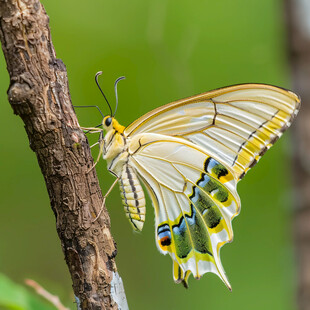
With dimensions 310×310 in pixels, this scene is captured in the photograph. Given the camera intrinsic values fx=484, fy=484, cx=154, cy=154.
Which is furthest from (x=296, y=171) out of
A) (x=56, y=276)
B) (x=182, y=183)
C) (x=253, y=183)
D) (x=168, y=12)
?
(x=168, y=12)

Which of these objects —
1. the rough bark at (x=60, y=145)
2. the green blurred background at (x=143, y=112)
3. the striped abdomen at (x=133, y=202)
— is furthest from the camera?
the green blurred background at (x=143, y=112)

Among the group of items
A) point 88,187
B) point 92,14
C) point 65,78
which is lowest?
point 88,187

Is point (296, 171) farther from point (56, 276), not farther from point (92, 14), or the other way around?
point (92, 14)

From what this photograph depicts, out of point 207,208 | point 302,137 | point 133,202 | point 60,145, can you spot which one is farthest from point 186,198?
point 302,137

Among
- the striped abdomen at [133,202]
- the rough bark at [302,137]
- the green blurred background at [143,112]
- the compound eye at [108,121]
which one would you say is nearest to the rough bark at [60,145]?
the striped abdomen at [133,202]

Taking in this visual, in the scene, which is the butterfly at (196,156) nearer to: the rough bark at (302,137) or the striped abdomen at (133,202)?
the striped abdomen at (133,202)

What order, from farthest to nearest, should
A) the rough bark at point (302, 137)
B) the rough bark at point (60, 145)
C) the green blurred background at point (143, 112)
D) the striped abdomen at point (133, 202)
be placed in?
the green blurred background at point (143, 112), the rough bark at point (302, 137), the striped abdomen at point (133, 202), the rough bark at point (60, 145)

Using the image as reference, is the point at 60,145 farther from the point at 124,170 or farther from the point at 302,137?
the point at 302,137

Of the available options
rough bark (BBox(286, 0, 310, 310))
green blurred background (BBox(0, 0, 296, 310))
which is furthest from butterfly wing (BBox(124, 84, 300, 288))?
green blurred background (BBox(0, 0, 296, 310))
